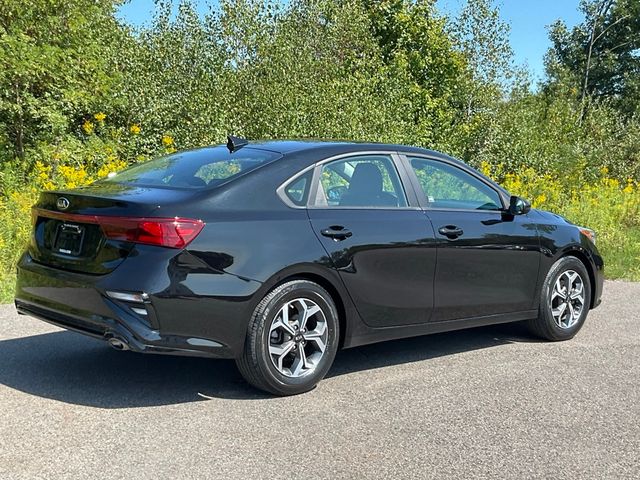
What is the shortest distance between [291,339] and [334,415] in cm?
55

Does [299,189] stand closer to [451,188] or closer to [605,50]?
[451,188]

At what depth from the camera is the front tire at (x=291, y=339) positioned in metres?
4.64

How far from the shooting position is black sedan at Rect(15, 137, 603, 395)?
4395 millimetres

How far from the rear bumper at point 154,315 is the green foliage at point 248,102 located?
3.37m

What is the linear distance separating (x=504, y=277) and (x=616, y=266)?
17.3 feet

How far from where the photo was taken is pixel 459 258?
5.70m

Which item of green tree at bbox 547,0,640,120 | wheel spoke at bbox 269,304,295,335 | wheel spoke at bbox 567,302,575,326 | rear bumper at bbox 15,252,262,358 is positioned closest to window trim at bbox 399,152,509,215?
wheel spoke at bbox 567,302,575,326

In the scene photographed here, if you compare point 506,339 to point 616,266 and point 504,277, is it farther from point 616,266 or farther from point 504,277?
point 616,266

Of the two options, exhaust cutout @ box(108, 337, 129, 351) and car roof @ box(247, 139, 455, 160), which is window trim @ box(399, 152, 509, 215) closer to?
car roof @ box(247, 139, 455, 160)

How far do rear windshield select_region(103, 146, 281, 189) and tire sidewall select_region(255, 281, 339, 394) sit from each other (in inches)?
31.9

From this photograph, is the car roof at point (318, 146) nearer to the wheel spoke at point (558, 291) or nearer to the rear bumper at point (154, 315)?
the rear bumper at point (154, 315)

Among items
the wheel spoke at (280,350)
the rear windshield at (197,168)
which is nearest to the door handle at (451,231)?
the rear windshield at (197,168)

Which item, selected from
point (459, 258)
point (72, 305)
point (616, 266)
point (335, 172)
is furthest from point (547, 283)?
point (616, 266)

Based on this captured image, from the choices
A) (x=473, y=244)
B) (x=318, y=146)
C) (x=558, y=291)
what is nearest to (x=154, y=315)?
(x=318, y=146)
